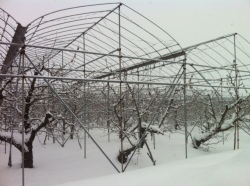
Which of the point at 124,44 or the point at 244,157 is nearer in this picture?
the point at 244,157

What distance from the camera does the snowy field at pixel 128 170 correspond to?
12.7 feet

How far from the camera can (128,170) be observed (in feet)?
18.6

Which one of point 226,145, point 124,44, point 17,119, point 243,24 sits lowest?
point 226,145

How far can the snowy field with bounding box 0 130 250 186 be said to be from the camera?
153 inches

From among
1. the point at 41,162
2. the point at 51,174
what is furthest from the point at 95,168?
the point at 41,162

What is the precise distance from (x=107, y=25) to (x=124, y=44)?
107 cm

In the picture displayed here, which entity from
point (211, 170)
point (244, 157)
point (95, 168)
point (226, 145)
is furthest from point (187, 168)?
point (226, 145)

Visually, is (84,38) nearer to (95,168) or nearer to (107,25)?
(107,25)

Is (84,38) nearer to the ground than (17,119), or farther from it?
farther from it

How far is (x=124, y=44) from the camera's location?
26.2ft

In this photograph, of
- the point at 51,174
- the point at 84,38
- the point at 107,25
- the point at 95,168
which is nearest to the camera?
the point at 51,174

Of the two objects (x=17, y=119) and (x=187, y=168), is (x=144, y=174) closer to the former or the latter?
(x=187, y=168)

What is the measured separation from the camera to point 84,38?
25.9 feet

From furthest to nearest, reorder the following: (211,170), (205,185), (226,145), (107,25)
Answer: (226,145)
(107,25)
(211,170)
(205,185)
